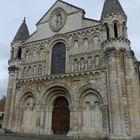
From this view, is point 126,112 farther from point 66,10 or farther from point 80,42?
point 66,10

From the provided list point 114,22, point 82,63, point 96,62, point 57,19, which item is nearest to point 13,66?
point 57,19

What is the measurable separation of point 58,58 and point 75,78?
3.28m

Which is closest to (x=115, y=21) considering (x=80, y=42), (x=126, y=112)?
(x=80, y=42)

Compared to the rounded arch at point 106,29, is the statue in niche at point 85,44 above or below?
below

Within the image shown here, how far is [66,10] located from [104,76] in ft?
28.2

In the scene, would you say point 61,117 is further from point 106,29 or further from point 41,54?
point 106,29

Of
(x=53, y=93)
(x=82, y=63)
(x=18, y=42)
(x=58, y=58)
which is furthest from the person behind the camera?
(x=18, y=42)

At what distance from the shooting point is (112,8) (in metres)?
16.3

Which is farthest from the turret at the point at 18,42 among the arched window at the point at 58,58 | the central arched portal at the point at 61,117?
the central arched portal at the point at 61,117

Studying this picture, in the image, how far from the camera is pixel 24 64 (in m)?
19.9

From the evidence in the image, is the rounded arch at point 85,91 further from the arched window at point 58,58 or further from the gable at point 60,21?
the gable at point 60,21

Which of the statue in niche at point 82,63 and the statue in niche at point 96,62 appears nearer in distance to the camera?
the statue in niche at point 96,62

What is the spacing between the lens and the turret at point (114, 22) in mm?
15492

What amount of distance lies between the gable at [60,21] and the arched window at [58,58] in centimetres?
151
